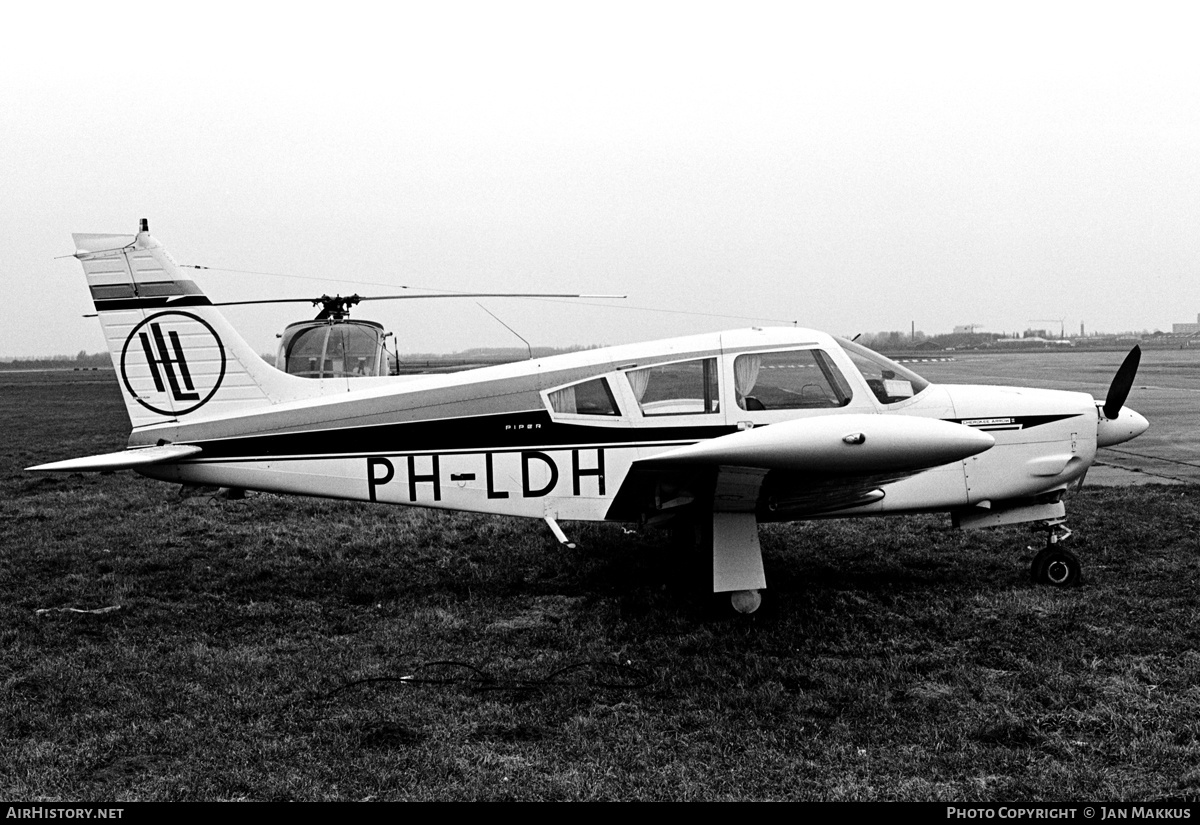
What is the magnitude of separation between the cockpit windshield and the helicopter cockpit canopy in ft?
43.9

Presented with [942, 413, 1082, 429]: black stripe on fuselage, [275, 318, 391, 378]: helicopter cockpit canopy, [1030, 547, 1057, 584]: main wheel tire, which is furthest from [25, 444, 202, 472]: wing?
[275, 318, 391, 378]: helicopter cockpit canopy

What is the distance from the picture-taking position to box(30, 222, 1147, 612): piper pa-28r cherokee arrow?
671 centimetres

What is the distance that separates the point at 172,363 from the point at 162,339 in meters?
0.21

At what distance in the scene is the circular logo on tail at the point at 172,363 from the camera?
23.3 ft

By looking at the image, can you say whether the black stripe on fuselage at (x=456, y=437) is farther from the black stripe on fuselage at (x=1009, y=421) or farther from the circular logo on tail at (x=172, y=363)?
the black stripe on fuselage at (x=1009, y=421)

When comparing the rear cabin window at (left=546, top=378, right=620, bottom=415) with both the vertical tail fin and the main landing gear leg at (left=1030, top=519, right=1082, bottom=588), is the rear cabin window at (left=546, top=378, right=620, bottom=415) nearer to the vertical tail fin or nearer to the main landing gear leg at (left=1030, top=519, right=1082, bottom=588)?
the vertical tail fin

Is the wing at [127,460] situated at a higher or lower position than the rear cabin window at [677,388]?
lower

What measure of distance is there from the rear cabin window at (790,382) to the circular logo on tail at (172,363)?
415 centimetres

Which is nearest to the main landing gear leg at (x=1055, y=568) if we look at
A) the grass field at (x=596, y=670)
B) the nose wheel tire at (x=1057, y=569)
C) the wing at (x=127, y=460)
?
the nose wheel tire at (x=1057, y=569)

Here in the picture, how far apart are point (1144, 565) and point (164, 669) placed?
735cm
